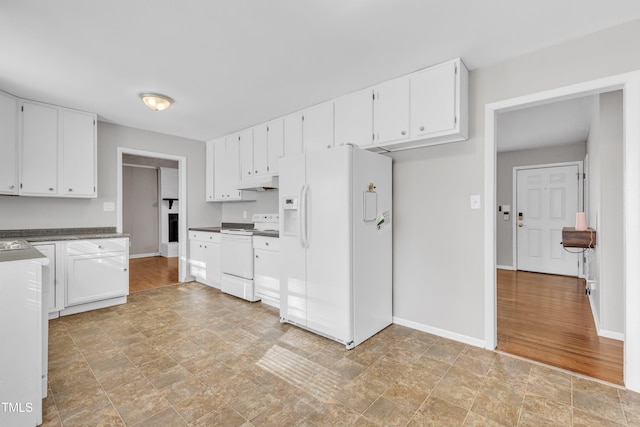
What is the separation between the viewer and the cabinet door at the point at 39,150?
3322mm

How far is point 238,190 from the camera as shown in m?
4.68

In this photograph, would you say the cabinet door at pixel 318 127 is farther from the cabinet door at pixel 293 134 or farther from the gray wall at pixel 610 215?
the gray wall at pixel 610 215

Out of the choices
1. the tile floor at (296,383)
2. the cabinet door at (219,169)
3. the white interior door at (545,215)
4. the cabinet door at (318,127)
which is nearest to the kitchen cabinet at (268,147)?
the cabinet door at (318,127)

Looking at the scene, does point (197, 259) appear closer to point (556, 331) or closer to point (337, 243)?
point (337, 243)

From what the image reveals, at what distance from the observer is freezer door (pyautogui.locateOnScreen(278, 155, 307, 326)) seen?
2.94 metres

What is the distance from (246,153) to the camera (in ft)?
14.7

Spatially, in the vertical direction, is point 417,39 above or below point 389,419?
above

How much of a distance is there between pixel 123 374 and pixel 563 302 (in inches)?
192

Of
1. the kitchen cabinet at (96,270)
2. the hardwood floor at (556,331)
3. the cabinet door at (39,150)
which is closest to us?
the hardwood floor at (556,331)

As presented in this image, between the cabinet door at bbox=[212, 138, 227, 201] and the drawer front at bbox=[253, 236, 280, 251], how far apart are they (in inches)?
59.6

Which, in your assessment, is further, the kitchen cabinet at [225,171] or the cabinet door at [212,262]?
the kitchen cabinet at [225,171]

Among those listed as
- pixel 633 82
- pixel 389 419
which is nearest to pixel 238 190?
pixel 389 419

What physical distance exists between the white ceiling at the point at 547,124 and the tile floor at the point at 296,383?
309 cm

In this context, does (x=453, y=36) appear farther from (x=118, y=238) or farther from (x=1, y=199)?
(x=1, y=199)
